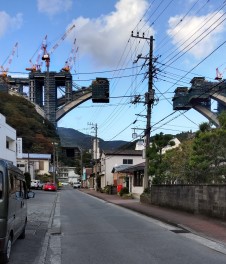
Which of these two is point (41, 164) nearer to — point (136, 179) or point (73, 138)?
point (73, 138)

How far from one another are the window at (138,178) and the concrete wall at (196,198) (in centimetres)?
1752

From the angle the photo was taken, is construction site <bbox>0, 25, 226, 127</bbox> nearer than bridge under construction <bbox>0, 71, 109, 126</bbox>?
Yes

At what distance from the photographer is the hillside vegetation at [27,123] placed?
295ft

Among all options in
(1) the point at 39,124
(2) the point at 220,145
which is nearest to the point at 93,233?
(2) the point at 220,145

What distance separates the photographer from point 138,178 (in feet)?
164

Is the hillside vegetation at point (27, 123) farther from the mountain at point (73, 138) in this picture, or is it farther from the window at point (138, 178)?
the window at point (138, 178)

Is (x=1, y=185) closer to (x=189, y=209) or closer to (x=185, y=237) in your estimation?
(x=185, y=237)

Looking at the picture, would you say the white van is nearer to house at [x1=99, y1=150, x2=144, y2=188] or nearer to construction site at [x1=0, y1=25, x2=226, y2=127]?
construction site at [x1=0, y1=25, x2=226, y2=127]

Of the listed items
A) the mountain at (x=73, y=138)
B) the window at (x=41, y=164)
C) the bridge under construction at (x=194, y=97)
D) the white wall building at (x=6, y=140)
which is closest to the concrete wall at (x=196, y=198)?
the bridge under construction at (x=194, y=97)

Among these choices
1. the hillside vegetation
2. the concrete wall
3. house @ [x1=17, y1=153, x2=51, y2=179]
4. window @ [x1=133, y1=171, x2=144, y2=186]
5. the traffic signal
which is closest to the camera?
the traffic signal

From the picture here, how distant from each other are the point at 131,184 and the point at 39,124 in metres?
50.8

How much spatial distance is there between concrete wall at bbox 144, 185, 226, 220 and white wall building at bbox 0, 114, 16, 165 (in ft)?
62.1

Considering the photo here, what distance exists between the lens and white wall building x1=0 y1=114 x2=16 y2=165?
1780 inches

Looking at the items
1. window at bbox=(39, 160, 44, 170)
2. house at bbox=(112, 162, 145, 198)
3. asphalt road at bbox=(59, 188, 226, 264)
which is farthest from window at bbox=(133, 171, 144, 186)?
window at bbox=(39, 160, 44, 170)
